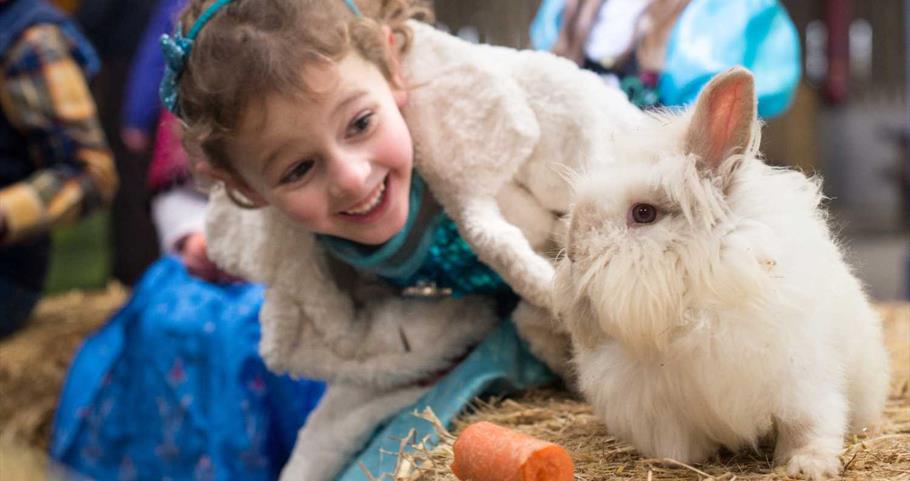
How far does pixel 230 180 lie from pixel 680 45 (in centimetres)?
104

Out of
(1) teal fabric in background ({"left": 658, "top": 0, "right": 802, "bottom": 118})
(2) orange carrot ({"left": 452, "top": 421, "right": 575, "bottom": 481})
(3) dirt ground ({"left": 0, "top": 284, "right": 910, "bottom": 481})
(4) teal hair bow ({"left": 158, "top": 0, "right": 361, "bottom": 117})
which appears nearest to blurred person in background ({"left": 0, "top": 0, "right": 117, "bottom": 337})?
(3) dirt ground ({"left": 0, "top": 284, "right": 910, "bottom": 481})

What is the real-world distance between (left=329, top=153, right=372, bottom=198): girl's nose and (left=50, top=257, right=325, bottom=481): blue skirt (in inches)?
35.0

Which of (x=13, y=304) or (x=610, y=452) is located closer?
(x=610, y=452)

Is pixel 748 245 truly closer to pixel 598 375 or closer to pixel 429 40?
pixel 598 375

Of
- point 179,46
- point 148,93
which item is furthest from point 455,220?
point 148,93

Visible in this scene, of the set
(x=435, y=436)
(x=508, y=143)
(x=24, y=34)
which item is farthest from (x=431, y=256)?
(x=24, y=34)

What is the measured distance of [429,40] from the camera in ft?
6.37

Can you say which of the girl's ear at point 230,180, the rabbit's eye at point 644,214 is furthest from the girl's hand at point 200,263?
the rabbit's eye at point 644,214

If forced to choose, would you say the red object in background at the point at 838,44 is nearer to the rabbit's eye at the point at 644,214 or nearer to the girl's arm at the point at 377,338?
the girl's arm at the point at 377,338

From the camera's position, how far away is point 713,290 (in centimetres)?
119

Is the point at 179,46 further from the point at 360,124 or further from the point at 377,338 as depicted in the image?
the point at 377,338

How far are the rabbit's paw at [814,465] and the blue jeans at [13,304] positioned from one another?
254 cm

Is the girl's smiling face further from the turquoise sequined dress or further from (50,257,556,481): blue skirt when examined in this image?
(50,257,556,481): blue skirt

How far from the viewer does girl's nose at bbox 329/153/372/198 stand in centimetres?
169
